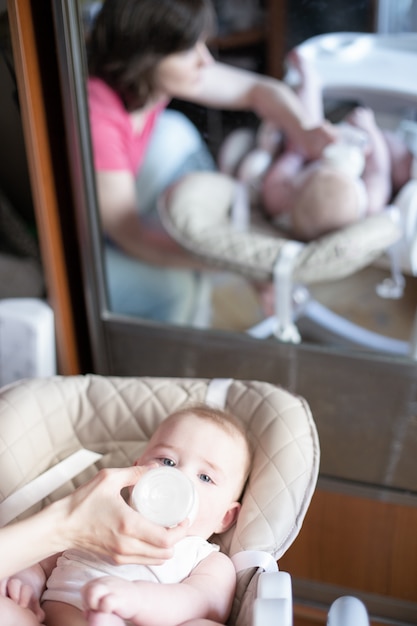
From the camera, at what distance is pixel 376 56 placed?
113 centimetres

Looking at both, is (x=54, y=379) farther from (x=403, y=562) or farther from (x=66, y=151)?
(x=403, y=562)

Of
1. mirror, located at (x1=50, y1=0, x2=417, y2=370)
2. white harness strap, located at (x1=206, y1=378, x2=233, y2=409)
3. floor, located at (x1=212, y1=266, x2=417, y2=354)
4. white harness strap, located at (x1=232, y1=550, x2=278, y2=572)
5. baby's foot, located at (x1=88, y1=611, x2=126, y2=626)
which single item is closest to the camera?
baby's foot, located at (x1=88, y1=611, x2=126, y2=626)

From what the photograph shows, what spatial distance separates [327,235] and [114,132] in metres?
0.39

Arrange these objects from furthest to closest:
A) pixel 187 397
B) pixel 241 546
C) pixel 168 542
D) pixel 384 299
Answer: pixel 384 299 < pixel 187 397 < pixel 241 546 < pixel 168 542

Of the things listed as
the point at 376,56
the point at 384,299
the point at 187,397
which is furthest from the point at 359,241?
the point at 187,397

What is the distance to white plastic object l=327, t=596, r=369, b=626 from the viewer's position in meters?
0.73

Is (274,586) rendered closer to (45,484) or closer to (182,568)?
(182,568)

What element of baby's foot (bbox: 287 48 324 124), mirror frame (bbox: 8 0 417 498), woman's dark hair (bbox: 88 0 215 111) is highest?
woman's dark hair (bbox: 88 0 215 111)

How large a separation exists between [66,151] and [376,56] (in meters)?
0.53

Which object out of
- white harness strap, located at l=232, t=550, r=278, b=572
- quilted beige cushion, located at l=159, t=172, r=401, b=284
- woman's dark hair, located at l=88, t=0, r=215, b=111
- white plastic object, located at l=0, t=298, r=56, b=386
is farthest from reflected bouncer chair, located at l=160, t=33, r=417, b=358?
white harness strap, located at l=232, t=550, r=278, b=572

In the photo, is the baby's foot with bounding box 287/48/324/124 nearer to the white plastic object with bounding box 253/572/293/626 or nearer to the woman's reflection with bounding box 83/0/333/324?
the woman's reflection with bounding box 83/0/333/324

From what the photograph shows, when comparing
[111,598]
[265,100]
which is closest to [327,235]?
[265,100]

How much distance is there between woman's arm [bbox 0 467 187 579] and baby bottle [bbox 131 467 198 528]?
2 cm

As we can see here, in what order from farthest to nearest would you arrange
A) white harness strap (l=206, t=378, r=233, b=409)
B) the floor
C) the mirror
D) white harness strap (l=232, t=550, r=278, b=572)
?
the floor < the mirror < white harness strap (l=206, t=378, r=233, b=409) < white harness strap (l=232, t=550, r=278, b=572)
